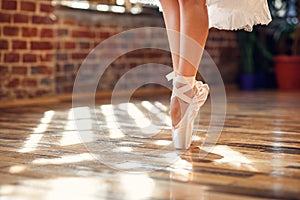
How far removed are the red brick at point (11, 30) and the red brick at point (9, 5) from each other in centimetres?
11

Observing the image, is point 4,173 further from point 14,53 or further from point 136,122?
point 14,53

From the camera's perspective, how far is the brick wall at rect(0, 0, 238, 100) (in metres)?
3.43

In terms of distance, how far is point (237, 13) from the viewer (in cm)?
183

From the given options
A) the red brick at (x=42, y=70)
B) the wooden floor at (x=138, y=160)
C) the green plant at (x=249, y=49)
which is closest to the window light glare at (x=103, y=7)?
the red brick at (x=42, y=70)

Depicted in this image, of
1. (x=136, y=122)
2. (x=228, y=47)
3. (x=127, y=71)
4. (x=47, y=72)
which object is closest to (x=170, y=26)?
(x=136, y=122)

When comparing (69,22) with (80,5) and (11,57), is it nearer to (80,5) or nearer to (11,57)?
(80,5)

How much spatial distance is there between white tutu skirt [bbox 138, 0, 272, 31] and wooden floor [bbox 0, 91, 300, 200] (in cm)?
40

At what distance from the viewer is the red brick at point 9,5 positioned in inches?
132

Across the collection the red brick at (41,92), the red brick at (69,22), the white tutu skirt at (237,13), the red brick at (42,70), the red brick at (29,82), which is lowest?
the red brick at (41,92)

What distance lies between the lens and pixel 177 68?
1.78 metres

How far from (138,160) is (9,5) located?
6.92ft

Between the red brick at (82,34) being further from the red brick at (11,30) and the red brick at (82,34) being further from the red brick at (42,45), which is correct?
the red brick at (11,30)

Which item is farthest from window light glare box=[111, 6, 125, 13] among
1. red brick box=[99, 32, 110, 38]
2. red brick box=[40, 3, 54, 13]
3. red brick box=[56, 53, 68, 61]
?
red brick box=[40, 3, 54, 13]

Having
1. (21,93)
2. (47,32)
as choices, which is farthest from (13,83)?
(47,32)
